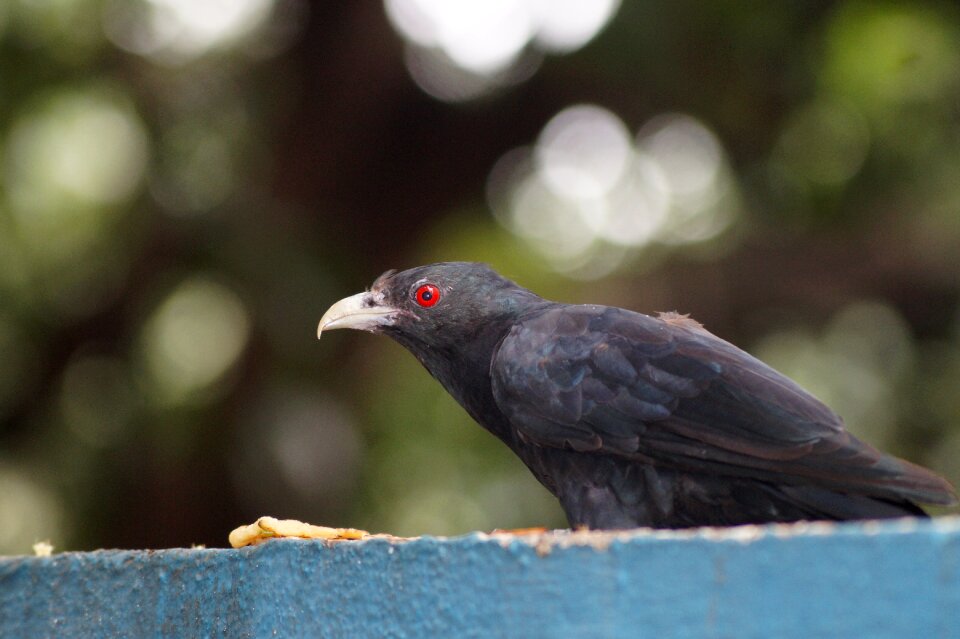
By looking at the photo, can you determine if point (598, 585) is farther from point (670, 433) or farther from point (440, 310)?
point (440, 310)

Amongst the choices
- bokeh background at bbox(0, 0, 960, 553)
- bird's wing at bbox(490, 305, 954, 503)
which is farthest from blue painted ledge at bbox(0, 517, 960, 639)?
bokeh background at bbox(0, 0, 960, 553)

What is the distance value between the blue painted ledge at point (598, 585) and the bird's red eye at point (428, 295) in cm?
163

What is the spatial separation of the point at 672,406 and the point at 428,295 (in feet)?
4.42

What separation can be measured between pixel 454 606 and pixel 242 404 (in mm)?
6399

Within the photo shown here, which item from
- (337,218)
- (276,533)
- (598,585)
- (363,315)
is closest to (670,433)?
(276,533)

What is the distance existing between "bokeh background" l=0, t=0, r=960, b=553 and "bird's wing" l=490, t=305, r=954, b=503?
4870 millimetres

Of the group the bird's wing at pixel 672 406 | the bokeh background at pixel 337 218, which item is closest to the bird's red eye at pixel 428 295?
the bird's wing at pixel 672 406

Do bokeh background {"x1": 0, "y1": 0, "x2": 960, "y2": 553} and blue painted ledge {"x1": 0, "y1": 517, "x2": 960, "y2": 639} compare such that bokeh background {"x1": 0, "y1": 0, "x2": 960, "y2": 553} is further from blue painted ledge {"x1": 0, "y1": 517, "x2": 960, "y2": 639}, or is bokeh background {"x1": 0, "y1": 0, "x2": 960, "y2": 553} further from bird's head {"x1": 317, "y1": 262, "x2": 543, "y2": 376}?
blue painted ledge {"x1": 0, "y1": 517, "x2": 960, "y2": 639}

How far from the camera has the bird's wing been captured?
8.41 feet

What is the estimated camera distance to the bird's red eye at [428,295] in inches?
157

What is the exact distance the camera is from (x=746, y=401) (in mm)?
2812

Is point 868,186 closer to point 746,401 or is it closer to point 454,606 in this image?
point 746,401

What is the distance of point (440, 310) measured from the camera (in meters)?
3.97

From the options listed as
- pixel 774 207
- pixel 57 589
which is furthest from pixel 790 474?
pixel 774 207
